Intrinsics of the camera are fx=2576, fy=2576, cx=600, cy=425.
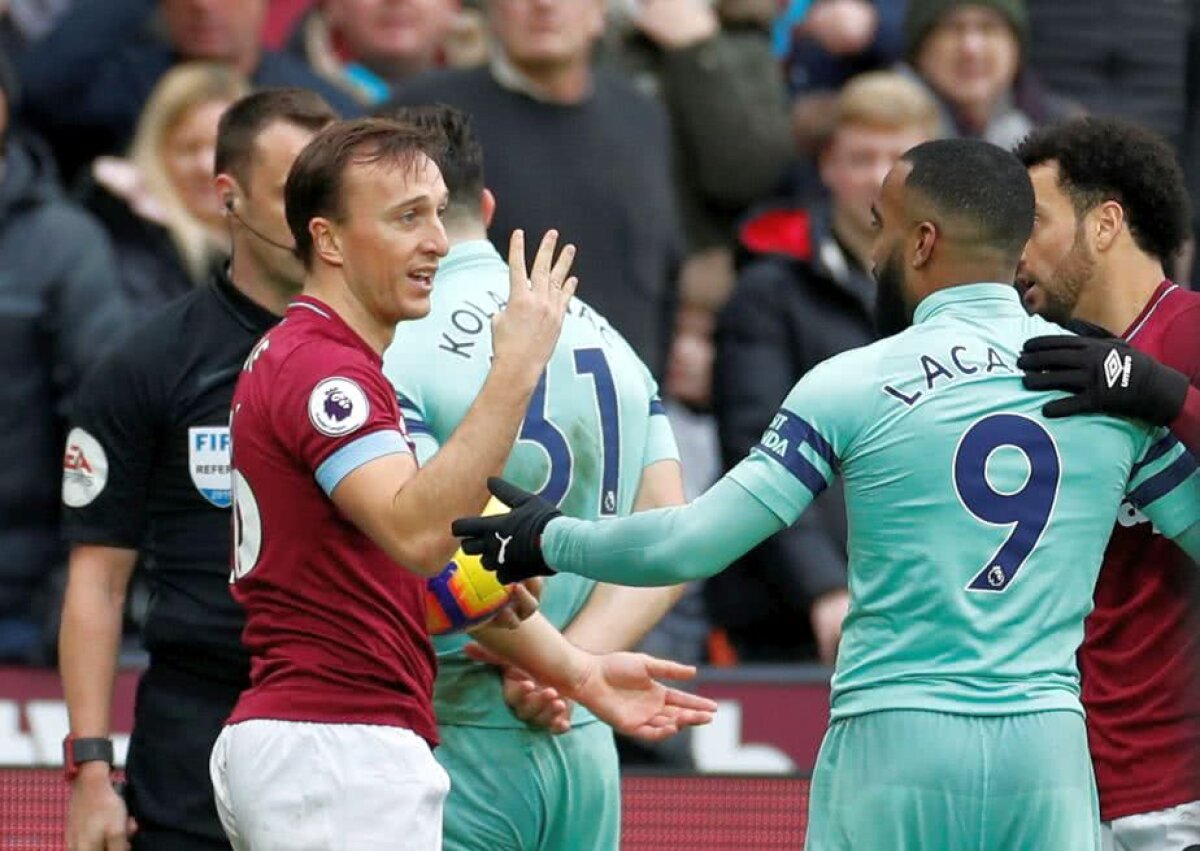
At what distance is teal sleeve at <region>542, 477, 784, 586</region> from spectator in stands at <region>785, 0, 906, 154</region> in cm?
538

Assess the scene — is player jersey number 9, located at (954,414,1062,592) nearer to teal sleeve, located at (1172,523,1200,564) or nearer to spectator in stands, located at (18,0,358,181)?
teal sleeve, located at (1172,523,1200,564)

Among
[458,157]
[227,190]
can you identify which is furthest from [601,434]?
[227,190]

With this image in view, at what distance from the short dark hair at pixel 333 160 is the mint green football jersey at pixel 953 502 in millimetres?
913

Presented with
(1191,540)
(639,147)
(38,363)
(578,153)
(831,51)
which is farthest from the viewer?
(831,51)

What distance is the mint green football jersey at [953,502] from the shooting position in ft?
15.8

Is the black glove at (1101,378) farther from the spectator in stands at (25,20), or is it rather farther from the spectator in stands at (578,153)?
the spectator in stands at (25,20)

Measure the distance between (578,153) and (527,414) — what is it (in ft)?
10.7

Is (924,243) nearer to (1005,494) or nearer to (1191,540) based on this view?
(1005,494)

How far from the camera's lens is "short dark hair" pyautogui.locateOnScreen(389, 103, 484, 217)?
5.62 m

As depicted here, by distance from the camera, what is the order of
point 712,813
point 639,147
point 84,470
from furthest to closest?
point 639,147, point 712,813, point 84,470

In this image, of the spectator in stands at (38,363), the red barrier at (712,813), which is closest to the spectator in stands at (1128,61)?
the red barrier at (712,813)

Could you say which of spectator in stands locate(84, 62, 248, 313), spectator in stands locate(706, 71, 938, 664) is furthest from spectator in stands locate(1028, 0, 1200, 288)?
spectator in stands locate(84, 62, 248, 313)

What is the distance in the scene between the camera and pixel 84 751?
5781mm

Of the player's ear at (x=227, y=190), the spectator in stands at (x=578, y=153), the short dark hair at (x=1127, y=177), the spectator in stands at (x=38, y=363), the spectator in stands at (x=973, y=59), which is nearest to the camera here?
the short dark hair at (x=1127, y=177)
